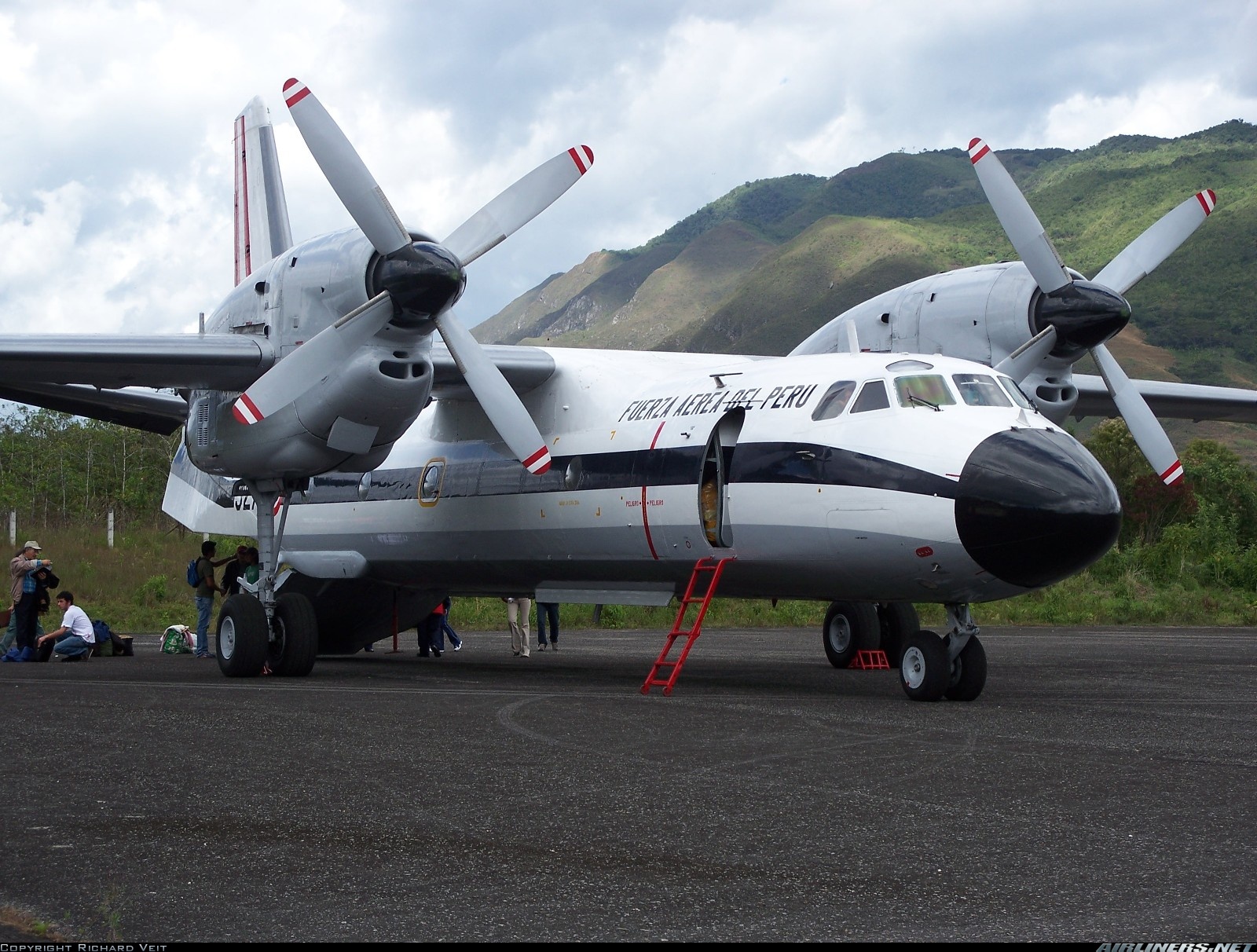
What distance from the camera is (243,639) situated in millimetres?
14477

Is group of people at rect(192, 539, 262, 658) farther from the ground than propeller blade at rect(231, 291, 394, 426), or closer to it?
closer to it

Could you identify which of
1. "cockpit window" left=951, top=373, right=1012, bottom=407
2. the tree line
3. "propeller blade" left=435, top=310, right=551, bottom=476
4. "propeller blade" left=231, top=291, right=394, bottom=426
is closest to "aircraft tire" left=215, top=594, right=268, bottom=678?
"propeller blade" left=231, top=291, right=394, bottom=426

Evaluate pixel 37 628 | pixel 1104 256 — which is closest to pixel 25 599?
pixel 37 628

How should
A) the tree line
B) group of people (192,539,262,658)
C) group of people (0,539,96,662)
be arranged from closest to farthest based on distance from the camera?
group of people (0,539,96,662) < group of people (192,539,262,658) < the tree line

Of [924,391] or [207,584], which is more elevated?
[924,391]

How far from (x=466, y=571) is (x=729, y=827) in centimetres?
1025

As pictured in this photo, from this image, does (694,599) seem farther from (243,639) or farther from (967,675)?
(243,639)

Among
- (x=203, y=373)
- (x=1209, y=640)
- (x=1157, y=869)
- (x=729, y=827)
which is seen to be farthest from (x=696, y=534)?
(x=1209, y=640)

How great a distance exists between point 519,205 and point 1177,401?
30.3ft

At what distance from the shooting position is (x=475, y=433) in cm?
1593

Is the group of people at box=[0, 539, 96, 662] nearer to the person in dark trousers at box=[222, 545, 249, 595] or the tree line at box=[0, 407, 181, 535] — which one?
the person in dark trousers at box=[222, 545, 249, 595]

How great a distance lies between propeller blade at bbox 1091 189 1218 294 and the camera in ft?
49.2

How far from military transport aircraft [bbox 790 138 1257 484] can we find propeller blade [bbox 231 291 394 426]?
4764 mm

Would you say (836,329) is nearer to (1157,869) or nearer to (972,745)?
(972,745)
